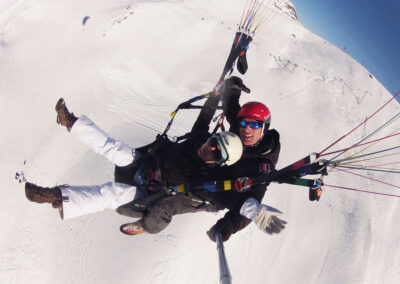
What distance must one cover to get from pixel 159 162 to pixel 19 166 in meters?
3.36

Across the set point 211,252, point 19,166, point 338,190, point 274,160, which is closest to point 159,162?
point 274,160

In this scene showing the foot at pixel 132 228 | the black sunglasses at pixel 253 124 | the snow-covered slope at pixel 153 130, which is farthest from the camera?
the snow-covered slope at pixel 153 130

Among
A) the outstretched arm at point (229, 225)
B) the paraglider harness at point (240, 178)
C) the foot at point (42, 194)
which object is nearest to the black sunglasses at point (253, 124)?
the paraglider harness at point (240, 178)

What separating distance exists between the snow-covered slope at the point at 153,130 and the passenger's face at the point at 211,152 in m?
2.84

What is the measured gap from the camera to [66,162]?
17.7 feet

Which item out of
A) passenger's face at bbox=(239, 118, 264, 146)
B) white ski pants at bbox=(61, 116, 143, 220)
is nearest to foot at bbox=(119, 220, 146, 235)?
white ski pants at bbox=(61, 116, 143, 220)

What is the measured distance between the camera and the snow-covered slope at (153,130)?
190 inches

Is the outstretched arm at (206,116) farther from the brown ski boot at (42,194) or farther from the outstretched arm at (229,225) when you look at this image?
the brown ski boot at (42,194)

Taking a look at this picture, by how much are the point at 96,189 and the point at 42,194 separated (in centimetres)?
54

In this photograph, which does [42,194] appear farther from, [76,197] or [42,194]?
[76,197]

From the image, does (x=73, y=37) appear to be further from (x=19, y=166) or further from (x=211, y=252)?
(x=211, y=252)

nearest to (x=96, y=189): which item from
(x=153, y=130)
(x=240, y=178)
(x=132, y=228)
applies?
(x=132, y=228)

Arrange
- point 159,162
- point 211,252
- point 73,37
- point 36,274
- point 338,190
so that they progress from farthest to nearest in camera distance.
→ point 73,37
point 338,190
point 211,252
point 36,274
point 159,162

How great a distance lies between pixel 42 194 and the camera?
2.60 metres
